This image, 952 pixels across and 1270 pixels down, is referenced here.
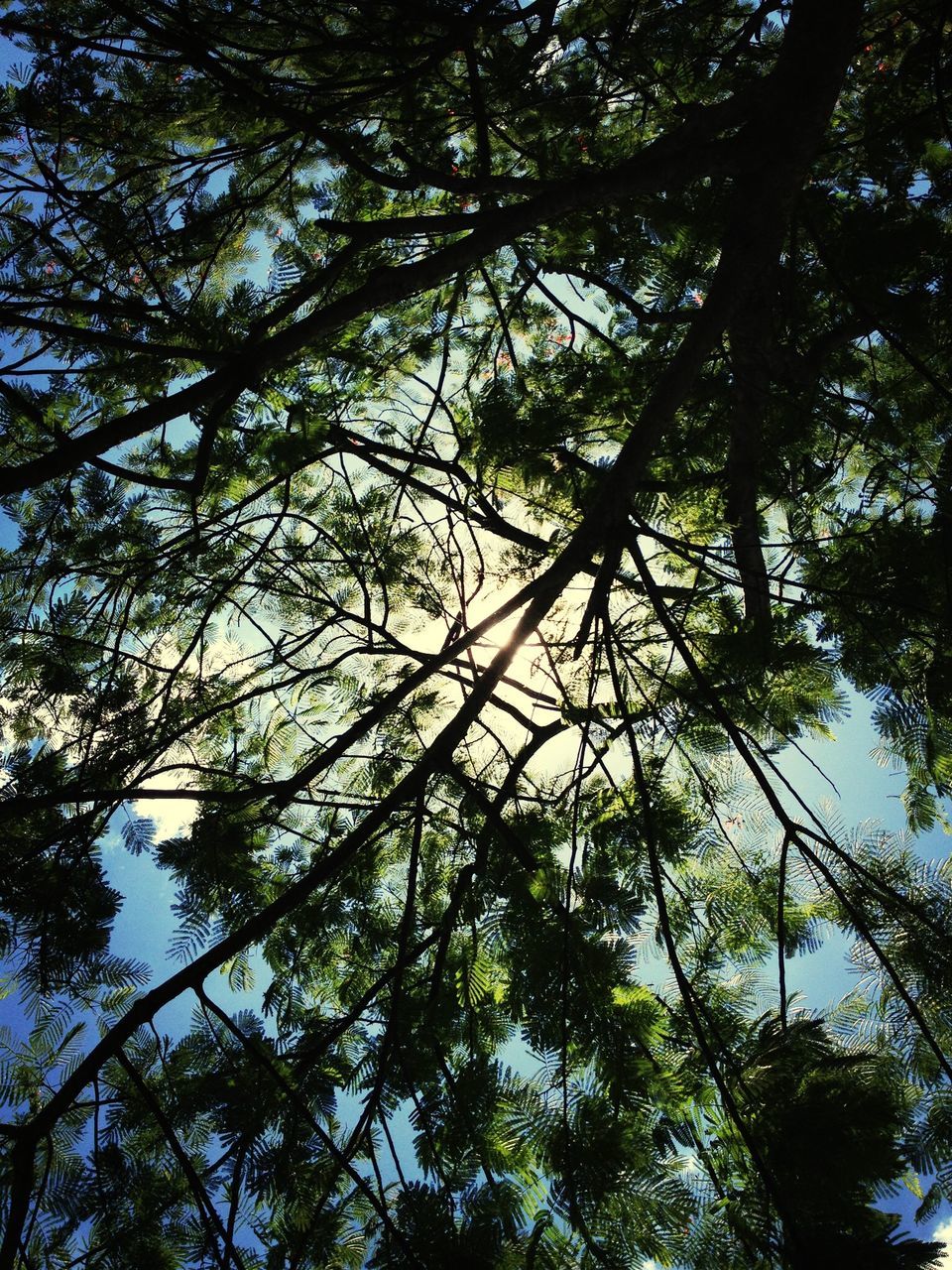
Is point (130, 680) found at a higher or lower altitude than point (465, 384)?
lower

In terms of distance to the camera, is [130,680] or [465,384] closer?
[130,680]

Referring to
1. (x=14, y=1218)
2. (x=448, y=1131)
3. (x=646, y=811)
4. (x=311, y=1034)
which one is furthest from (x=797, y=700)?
(x=14, y=1218)

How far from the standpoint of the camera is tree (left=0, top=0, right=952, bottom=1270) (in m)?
1.47

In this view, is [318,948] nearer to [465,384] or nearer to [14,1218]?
[14,1218]

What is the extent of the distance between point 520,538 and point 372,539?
891 mm

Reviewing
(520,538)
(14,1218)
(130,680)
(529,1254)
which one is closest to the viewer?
(14,1218)

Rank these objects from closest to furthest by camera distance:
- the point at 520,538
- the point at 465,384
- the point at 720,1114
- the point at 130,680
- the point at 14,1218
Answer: the point at 14,1218 < the point at 720,1114 < the point at 520,538 < the point at 130,680 < the point at 465,384

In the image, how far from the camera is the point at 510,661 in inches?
66.3

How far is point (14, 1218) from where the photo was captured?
1080mm

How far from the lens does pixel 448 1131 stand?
174 centimetres

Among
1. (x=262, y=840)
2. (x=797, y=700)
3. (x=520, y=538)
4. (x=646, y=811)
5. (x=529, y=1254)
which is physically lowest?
(x=529, y=1254)

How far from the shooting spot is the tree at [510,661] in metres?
1.47

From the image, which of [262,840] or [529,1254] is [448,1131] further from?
[262,840]

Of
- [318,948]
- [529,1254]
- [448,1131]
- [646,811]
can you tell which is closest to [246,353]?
[646,811]
